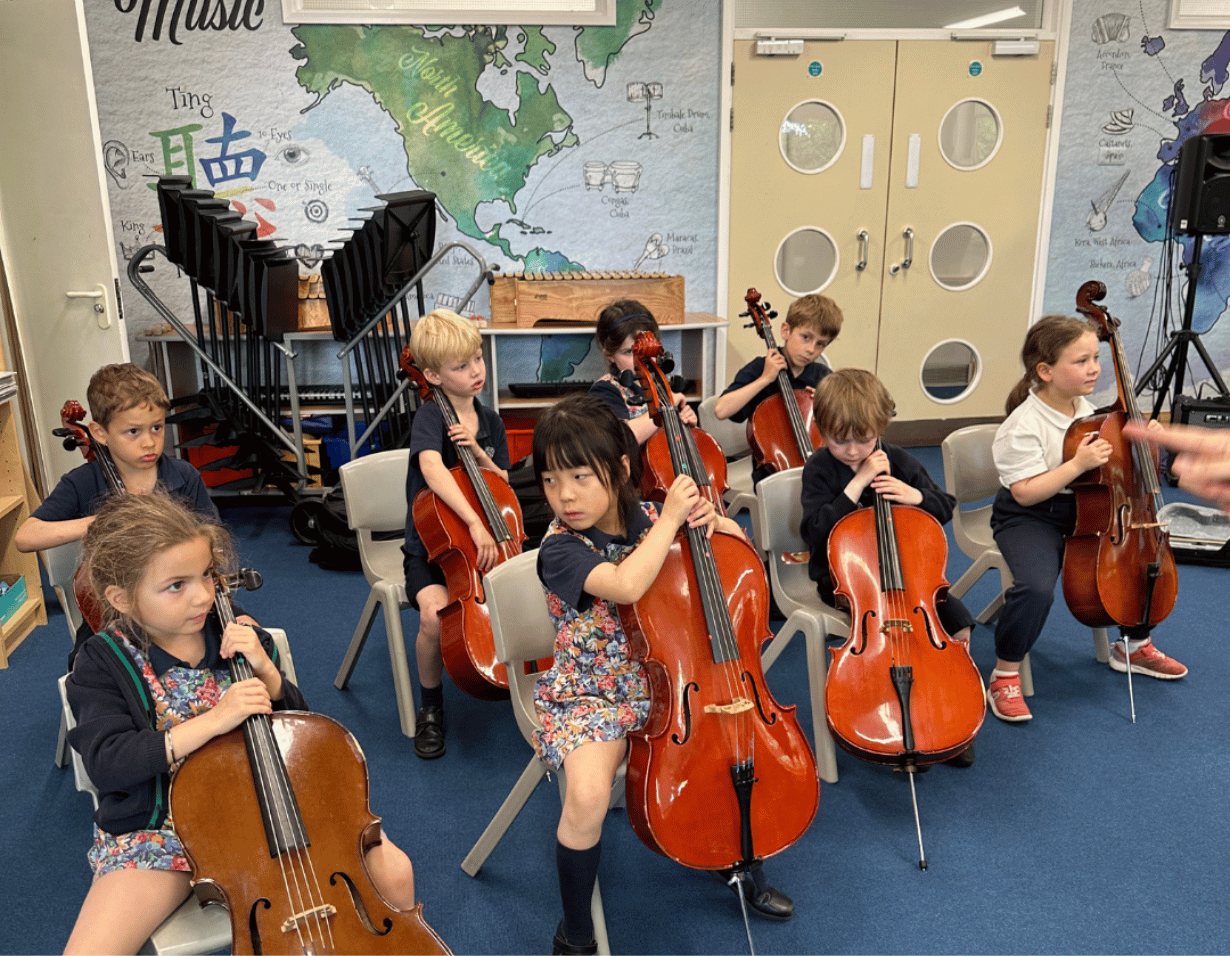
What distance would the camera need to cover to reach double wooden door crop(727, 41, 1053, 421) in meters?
4.59

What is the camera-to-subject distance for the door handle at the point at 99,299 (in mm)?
3482

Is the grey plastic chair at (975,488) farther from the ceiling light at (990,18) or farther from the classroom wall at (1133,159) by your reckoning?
the ceiling light at (990,18)

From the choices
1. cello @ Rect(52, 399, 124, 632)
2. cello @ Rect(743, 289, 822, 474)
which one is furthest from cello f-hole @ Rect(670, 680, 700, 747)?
cello @ Rect(743, 289, 822, 474)

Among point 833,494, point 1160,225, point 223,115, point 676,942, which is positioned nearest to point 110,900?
point 676,942

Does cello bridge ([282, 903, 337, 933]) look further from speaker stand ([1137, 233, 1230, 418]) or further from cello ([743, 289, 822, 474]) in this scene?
speaker stand ([1137, 233, 1230, 418])

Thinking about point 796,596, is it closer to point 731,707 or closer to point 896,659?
point 896,659

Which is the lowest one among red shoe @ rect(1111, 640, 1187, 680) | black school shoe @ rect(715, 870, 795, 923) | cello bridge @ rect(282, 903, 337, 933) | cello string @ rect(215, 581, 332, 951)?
black school shoe @ rect(715, 870, 795, 923)

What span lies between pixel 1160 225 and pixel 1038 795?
3.94m

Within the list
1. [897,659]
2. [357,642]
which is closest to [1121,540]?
[897,659]

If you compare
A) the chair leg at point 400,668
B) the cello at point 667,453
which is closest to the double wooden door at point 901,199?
the cello at point 667,453

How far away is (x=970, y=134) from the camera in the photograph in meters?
4.74

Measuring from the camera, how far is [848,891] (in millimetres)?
1853

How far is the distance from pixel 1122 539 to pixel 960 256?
2.95 m

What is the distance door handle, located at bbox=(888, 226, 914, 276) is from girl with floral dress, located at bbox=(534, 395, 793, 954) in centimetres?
353
